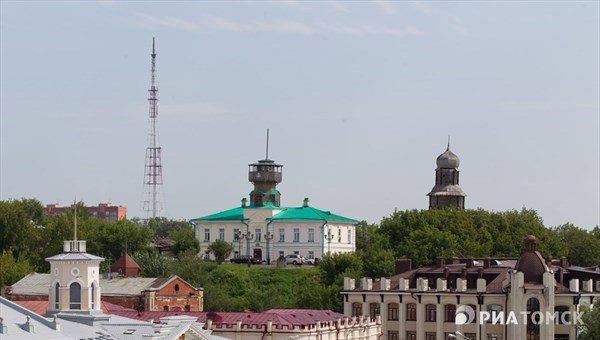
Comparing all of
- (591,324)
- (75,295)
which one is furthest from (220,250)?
(75,295)

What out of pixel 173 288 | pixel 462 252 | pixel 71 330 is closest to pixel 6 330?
pixel 71 330

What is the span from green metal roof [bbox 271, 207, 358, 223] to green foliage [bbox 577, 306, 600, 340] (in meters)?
60.7

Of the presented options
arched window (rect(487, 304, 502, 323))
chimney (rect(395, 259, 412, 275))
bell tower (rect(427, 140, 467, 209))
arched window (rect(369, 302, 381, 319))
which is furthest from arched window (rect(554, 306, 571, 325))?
bell tower (rect(427, 140, 467, 209))

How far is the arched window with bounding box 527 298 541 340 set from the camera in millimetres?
119750

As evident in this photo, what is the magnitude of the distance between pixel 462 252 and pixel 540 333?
36.7m

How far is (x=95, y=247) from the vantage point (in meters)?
166

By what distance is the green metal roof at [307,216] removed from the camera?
173625mm

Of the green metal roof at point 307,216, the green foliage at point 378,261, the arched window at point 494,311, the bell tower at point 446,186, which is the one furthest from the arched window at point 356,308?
the bell tower at point 446,186

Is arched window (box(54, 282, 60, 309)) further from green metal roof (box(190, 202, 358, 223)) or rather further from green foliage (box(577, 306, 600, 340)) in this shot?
green metal roof (box(190, 202, 358, 223))

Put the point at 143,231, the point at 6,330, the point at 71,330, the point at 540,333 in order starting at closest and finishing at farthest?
the point at 6,330
the point at 71,330
the point at 540,333
the point at 143,231

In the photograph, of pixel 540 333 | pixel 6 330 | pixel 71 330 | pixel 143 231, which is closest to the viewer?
pixel 6 330

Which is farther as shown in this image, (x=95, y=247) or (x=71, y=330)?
(x=95, y=247)

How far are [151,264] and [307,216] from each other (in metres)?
27.4

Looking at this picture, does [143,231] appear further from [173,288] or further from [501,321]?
[501,321]
